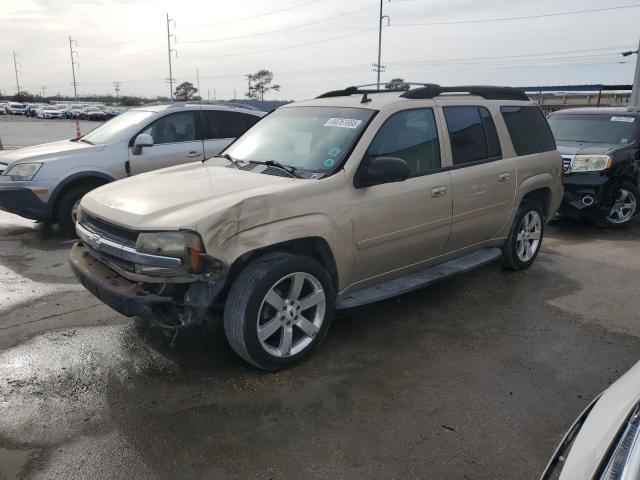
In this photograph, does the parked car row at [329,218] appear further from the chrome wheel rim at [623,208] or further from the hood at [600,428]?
the chrome wheel rim at [623,208]

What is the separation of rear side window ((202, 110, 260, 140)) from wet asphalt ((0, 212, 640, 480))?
11.3 feet

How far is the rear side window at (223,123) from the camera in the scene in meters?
7.77

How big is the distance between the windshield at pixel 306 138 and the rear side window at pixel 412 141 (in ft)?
0.62

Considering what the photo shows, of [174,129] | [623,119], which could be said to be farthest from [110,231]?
[623,119]

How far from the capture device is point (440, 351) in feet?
12.9

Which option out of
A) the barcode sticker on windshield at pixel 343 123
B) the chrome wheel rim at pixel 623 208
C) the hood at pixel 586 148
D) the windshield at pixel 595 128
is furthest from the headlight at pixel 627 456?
the windshield at pixel 595 128

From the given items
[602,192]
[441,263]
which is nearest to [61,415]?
[441,263]

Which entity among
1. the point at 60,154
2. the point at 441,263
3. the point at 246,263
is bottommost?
the point at 441,263

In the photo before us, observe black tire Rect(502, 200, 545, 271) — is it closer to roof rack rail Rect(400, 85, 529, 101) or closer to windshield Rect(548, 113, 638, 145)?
roof rack rail Rect(400, 85, 529, 101)

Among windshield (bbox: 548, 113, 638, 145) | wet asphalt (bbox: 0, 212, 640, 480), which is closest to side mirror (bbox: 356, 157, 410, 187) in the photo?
wet asphalt (bbox: 0, 212, 640, 480)

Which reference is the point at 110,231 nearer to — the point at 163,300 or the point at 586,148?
the point at 163,300

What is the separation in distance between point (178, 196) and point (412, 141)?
77.3 inches

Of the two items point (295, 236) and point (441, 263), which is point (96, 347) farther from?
point (441, 263)

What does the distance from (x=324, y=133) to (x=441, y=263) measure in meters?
1.66
